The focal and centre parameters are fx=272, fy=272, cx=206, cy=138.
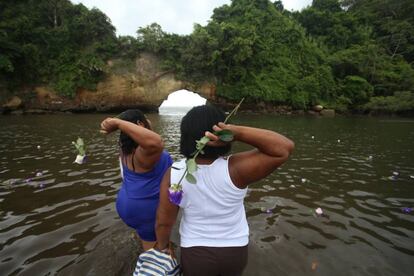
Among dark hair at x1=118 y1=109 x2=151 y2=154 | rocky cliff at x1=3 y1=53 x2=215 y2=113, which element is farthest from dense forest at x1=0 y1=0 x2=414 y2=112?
dark hair at x1=118 y1=109 x2=151 y2=154

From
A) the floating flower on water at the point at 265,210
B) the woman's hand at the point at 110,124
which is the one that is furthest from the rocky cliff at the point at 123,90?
→ the woman's hand at the point at 110,124

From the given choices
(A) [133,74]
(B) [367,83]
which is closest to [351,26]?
(B) [367,83]

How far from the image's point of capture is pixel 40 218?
15.0 feet

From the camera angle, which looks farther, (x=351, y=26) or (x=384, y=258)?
(x=351, y=26)

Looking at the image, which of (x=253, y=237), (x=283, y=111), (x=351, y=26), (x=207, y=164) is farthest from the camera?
(x=351, y=26)

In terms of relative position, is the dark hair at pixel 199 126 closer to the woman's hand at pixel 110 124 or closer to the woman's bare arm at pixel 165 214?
the woman's bare arm at pixel 165 214

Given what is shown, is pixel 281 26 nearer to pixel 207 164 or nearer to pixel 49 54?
pixel 49 54

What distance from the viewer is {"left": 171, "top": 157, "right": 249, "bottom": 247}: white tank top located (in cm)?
163

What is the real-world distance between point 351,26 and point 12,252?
52.6 m

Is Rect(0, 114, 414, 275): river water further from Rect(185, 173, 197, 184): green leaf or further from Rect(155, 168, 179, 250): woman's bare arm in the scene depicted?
Rect(185, 173, 197, 184): green leaf

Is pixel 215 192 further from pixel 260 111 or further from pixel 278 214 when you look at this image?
pixel 260 111

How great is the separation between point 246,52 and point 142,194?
3064 cm

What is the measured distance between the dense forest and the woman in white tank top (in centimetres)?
2893

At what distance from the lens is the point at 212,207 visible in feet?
5.52
